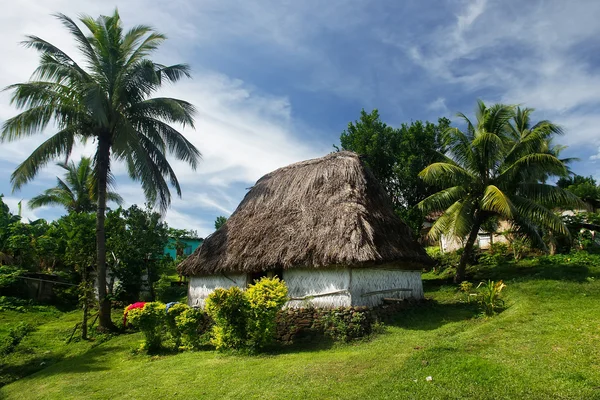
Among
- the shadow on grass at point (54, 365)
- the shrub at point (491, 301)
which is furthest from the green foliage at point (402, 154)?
the shadow on grass at point (54, 365)

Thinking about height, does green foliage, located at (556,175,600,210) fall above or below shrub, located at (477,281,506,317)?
above

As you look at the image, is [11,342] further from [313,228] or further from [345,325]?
[345,325]

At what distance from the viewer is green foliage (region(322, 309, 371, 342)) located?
9266mm

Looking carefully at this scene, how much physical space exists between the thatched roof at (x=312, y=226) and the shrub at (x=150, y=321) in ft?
7.49

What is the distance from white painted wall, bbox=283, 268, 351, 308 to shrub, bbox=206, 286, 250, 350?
1966 mm

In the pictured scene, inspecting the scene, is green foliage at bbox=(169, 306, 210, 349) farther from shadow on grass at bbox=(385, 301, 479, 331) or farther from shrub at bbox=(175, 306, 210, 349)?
shadow on grass at bbox=(385, 301, 479, 331)

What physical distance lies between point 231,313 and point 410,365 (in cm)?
410

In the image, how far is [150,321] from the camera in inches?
397

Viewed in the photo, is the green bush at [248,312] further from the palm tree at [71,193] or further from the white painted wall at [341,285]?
the palm tree at [71,193]

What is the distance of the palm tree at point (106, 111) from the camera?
12.4 meters

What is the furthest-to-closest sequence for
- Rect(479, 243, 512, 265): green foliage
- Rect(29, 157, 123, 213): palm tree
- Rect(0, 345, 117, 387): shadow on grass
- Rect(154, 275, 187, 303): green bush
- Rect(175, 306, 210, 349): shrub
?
Rect(29, 157, 123, 213): palm tree < Rect(154, 275, 187, 303): green bush < Rect(479, 243, 512, 265): green foliage < Rect(175, 306, 210, 349): shrub < Rect(0, 345, 117, 387): shadow on grass

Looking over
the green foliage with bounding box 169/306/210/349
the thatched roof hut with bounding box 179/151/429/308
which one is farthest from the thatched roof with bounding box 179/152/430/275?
the green foliage with bounding box 169/306/210/349

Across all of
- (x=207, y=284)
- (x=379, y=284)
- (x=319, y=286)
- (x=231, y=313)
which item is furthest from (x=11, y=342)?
(x=379, y=284)

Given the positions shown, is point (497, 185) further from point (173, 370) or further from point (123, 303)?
point (123, 303)
